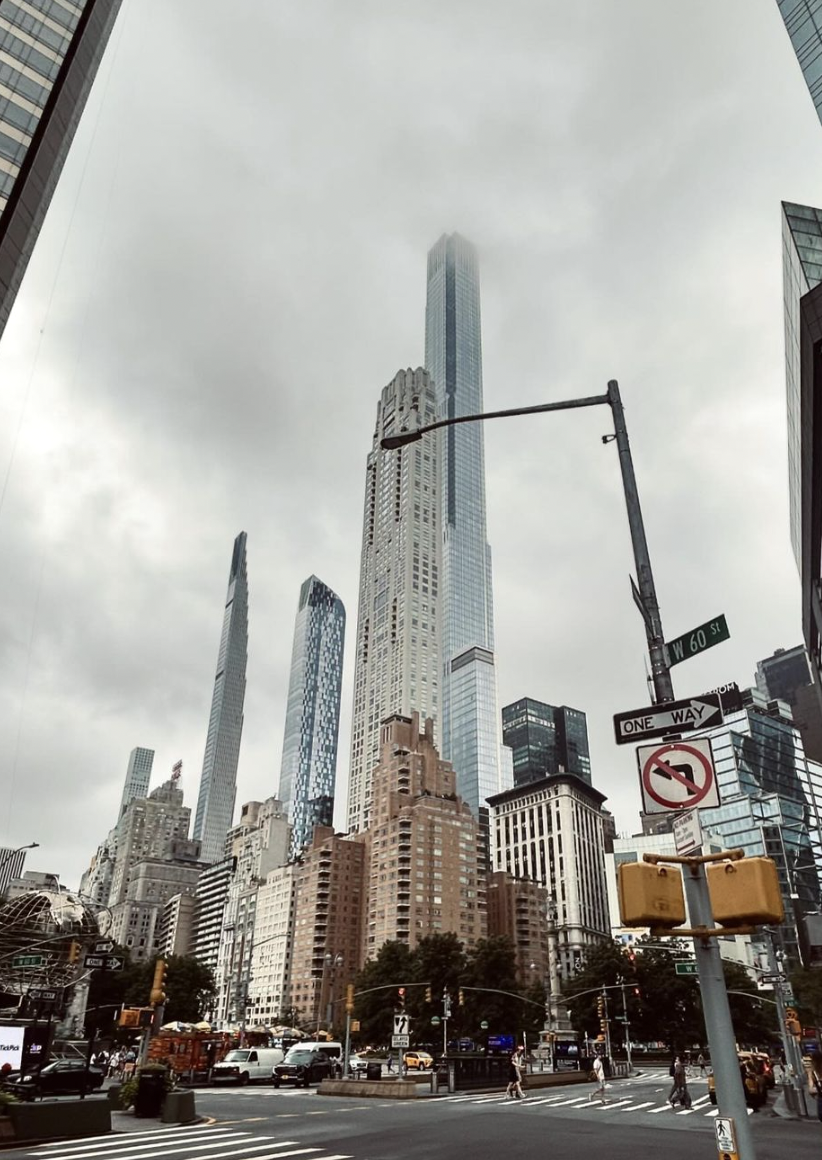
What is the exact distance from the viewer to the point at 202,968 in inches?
4003

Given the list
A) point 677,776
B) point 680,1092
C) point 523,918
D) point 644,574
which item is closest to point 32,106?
point 644,574

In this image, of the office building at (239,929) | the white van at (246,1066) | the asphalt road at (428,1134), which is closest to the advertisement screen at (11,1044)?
the asphalt road at (428,1134)

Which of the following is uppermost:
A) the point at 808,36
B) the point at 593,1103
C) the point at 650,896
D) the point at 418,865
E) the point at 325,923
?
the point at 808,36

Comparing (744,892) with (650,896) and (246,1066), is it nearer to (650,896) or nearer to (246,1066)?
(650,896)

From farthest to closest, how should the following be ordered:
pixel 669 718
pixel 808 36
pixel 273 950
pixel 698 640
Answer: pixel 273 950 < pixel 808 36 < pixel 698 640 < pixel 669 718

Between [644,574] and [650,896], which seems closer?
[650,896]

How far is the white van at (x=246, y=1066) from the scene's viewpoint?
41.6 m

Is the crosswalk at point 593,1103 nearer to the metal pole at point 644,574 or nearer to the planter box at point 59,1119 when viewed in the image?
the planter box at point 59,1119

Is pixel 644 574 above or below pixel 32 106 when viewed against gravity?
below

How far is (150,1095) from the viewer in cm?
2381

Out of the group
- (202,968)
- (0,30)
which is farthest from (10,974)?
(0,30)

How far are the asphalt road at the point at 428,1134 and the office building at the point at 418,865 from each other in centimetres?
11169

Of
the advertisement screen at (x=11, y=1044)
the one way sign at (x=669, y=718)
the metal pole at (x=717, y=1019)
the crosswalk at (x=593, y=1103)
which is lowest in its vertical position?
the crosswalk at (x=593, y=1103)

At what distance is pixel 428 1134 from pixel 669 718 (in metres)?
18.0
